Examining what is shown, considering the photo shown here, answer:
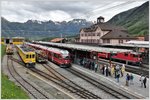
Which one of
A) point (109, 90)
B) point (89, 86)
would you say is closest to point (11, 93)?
point (109, 90)

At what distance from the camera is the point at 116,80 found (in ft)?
96.0

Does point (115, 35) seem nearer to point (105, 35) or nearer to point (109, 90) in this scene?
point (105, 35)

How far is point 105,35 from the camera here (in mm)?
75250

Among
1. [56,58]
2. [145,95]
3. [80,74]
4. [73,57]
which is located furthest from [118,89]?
[73,57]

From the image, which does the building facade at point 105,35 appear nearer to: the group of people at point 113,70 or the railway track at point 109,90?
the group of people at point 113,70

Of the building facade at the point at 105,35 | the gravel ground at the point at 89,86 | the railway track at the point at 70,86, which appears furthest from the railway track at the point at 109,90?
the building facade at the point at 105,35

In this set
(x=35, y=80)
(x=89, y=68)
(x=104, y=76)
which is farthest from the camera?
(x=89, y=68)

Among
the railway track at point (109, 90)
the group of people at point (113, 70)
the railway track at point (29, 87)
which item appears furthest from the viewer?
the group of people at point (113, 70)

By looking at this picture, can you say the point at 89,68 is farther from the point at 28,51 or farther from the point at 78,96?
the point at 78,96

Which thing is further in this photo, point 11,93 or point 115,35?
point 115,35

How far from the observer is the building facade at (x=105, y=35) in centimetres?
7081

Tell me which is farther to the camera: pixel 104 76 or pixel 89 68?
pixel 89 68

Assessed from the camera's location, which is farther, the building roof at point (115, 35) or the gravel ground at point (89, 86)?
the building roof at point (115, 35)

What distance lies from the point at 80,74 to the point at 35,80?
6.32 m
